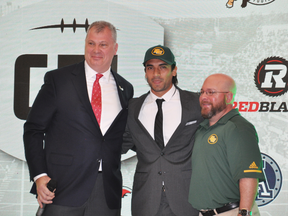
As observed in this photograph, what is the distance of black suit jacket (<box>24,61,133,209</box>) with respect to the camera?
1.75 meters

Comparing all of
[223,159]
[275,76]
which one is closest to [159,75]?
[223,159]

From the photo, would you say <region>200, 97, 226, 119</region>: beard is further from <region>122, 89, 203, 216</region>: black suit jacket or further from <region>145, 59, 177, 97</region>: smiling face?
<region>145, 59, 177, 97</region>: smiling face

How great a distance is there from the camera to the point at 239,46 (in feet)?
10.3

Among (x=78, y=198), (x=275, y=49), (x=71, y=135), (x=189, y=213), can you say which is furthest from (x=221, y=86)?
(x=275, y=49)

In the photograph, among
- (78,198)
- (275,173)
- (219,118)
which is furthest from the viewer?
(275,173)

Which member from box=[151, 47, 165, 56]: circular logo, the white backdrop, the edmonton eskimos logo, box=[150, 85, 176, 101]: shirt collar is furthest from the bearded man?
the edmonton eskimos logo

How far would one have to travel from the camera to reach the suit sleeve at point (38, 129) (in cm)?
171

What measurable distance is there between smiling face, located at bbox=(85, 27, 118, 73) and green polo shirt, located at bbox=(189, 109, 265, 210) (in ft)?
3.03

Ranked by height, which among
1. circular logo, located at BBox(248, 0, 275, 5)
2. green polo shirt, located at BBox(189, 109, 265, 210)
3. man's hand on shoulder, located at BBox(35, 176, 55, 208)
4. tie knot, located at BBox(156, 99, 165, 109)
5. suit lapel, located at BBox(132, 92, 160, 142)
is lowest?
man's hand on shoulder, located at BBox(35, 176, 55, 208)

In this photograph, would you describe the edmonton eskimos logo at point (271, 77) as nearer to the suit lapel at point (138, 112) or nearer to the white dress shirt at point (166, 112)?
the white dress shirt at point (166, 112)

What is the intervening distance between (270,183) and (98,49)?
99.6 inches

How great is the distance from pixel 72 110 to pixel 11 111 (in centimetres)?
182

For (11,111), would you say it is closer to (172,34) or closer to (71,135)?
(71,135)

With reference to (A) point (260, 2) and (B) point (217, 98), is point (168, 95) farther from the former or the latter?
(A) point (260, 2)
